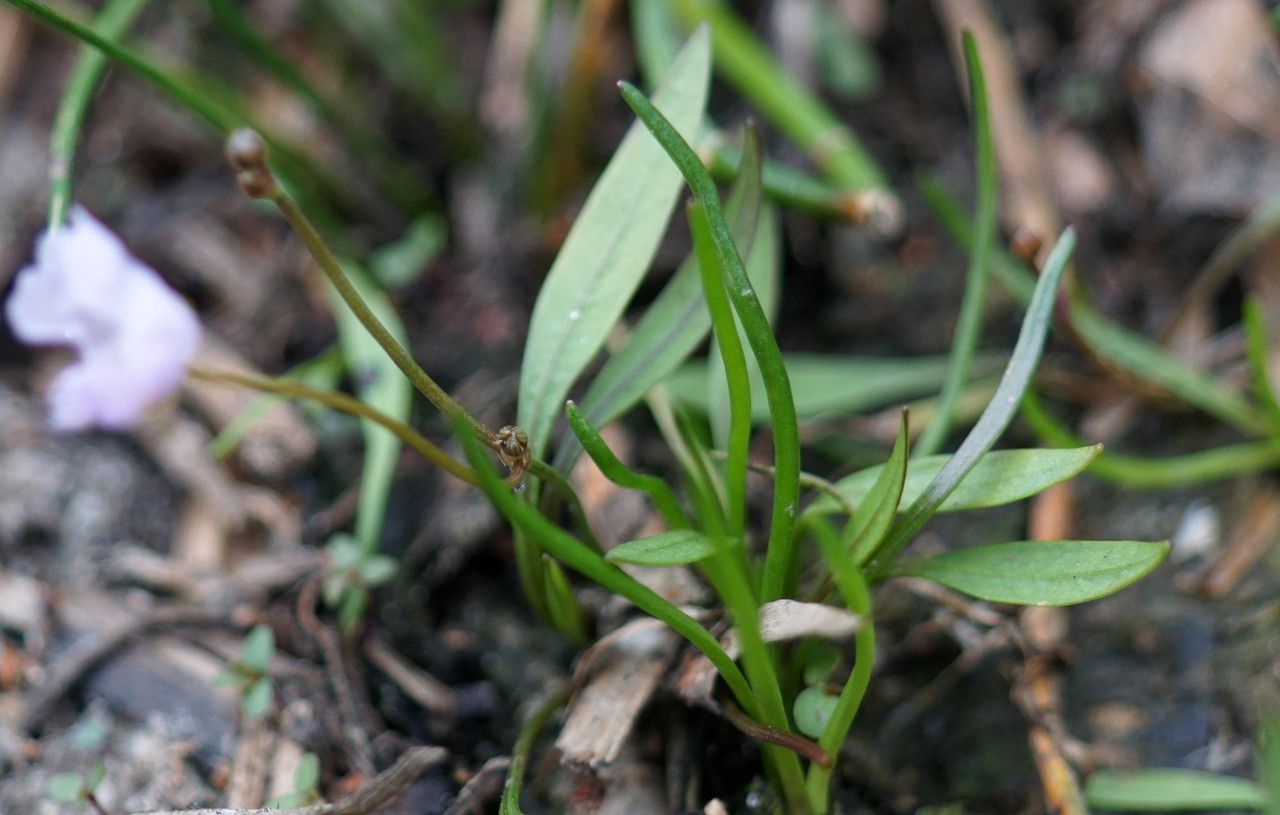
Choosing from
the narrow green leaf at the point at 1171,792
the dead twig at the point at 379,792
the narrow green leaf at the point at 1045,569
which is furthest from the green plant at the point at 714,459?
the narrow green leaf at the point at 1171,792

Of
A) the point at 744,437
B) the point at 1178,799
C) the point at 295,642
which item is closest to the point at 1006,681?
the point at 1178,799

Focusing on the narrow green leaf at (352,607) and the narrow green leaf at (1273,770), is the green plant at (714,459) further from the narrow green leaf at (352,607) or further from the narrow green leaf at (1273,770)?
the narrow green leaf at (1273,770)

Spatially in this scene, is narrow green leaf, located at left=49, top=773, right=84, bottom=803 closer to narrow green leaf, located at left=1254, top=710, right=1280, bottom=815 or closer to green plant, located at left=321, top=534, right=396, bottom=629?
green plant, located at left=321, top=534, right=396, bottom=629

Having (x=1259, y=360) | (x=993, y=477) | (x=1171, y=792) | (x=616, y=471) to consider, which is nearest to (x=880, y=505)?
(x=993, y=477)

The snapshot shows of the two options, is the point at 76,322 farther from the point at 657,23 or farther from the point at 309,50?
the point at 309,50

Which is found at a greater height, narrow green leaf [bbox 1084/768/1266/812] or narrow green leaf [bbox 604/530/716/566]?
narrow green leaf [bbox 604/530/716/566]

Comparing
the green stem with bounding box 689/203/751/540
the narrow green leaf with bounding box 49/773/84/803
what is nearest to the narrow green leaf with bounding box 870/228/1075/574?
the green stem with bounding box 689/203/751/540
